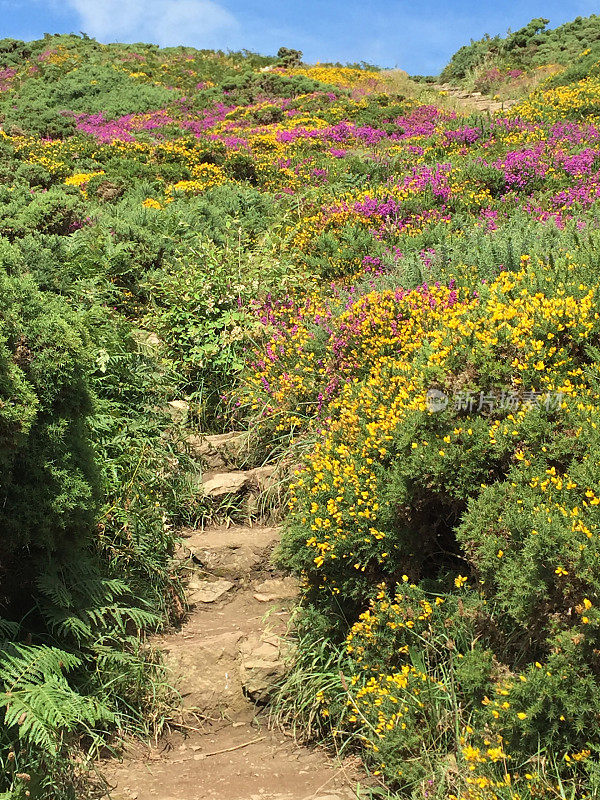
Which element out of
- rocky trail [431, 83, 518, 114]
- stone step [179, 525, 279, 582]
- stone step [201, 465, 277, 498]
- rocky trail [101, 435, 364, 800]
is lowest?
rocky trail [101, 435, 364, 800]

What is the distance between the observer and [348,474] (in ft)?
15.2

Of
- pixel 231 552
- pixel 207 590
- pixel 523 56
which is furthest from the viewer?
pixel 523 56

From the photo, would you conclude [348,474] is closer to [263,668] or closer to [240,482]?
[263,668]

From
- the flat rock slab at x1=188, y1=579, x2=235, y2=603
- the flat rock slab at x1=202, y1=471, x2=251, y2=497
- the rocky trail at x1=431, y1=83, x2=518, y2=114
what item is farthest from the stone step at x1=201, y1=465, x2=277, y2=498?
the rocky trail at x1=431, y1=83, x2=518, y2=114

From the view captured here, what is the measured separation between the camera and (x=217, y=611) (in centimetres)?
541

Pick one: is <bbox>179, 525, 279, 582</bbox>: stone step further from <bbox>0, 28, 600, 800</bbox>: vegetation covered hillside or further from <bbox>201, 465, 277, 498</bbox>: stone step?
<bbox>201, 465, 277, 498</bbox>: stone step

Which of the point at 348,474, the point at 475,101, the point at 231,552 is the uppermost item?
the point at 475,101

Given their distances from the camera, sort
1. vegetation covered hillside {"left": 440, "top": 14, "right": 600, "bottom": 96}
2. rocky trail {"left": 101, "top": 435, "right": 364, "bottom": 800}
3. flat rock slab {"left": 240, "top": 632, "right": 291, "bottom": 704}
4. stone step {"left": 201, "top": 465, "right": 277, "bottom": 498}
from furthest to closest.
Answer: vegetation covered hillside {"left": 440, "top": 14, "right": 600, "bottom": 96}, stone step {"left": 201, "top": 465, "right": 277, "bottom": 498}, flat rock slab {"left": 240, "top": 632, "right": 291, "bottom": 704}, rocky trail {"left": 101, "top": 435, "right": 364, "bottom": 800}

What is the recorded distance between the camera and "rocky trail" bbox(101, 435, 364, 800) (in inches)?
152

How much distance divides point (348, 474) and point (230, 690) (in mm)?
1661

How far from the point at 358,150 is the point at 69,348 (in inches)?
537

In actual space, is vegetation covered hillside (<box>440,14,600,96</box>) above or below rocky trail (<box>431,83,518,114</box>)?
above

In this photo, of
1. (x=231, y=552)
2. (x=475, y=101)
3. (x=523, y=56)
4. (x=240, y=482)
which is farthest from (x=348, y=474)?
(x=523, y=56)

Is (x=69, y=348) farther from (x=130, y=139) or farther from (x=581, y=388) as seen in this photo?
(x=130, y=139)
